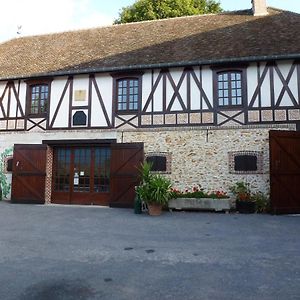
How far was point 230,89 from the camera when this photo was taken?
444 inches

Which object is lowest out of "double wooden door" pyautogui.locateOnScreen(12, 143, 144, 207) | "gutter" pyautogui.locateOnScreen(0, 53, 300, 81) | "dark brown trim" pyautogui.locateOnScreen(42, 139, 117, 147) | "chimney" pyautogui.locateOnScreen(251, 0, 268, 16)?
"double wooden door" pyautogui.locateOnScreen(12, 143, 144, 207)

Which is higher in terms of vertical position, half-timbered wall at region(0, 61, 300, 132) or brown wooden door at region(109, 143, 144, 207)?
half-timbered wall at region(0, 61, 300, 132)

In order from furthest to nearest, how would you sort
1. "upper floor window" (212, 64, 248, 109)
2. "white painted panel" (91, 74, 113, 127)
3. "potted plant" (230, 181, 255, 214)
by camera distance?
"white painted panel" (91, 74, 113, 127) < "upper floor window" (212, 64, 248, 109) < "potted plant" (230, 181, 255, 214)

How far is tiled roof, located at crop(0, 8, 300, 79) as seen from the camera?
38.1 feet

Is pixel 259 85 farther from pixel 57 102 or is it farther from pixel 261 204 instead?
pixel 57 102

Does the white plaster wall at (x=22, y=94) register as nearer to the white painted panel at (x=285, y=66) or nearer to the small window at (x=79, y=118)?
the small window at (x=79, y=118)

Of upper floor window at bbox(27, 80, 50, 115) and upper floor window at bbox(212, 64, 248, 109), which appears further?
upper floor window at bbox(27, 80, 50, 115)

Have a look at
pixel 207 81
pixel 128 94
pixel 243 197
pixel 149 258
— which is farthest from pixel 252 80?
pixel 149 258

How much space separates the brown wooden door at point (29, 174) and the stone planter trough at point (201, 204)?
17.4 feet

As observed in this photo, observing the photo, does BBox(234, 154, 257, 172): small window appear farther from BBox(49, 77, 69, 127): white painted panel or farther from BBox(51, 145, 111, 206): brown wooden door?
BBox(49, 77, 69, 127): white painted panel

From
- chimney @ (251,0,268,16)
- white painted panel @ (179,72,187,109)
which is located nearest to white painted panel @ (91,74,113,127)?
white painted panel @ (179,72,187,109)

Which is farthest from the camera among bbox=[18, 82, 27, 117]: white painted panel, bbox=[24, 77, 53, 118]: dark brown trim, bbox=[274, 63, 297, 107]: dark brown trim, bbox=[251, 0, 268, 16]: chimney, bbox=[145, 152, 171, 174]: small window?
bbox=[251, 0, 268, 16]: chimney

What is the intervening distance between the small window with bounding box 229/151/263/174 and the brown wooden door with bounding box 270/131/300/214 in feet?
2.26

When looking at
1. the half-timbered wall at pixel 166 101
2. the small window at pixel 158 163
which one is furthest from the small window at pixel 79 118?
the small window at pixel 158 163
